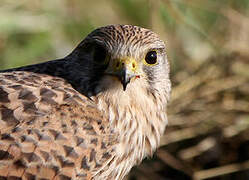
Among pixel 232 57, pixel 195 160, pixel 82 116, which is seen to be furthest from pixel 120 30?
pixel 232 57

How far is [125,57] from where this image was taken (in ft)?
12.7

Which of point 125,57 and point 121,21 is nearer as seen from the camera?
point 125,57

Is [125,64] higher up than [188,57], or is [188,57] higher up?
[125,64]

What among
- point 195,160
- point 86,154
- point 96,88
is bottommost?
point 195,160

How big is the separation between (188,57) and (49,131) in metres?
3.16

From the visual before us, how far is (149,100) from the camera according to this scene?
412 centimetres

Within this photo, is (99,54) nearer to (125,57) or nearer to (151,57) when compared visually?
(125,57)

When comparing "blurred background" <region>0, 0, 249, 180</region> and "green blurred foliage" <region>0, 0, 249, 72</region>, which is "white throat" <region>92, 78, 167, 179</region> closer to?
"blurred background" <region>0, 0, 249, 180</region>

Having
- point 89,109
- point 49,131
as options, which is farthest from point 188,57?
point 49,131

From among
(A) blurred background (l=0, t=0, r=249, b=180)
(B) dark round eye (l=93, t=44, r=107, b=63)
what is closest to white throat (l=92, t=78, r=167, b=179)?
(B) dark round eye (l=93, t=44, r=107, b=63)

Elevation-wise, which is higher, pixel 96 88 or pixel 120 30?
pixel 120 30

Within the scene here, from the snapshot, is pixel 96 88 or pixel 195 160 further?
pixel 195 160

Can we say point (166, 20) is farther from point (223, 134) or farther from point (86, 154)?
point (86, 154)

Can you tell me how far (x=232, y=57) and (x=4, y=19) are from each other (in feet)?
7.10
